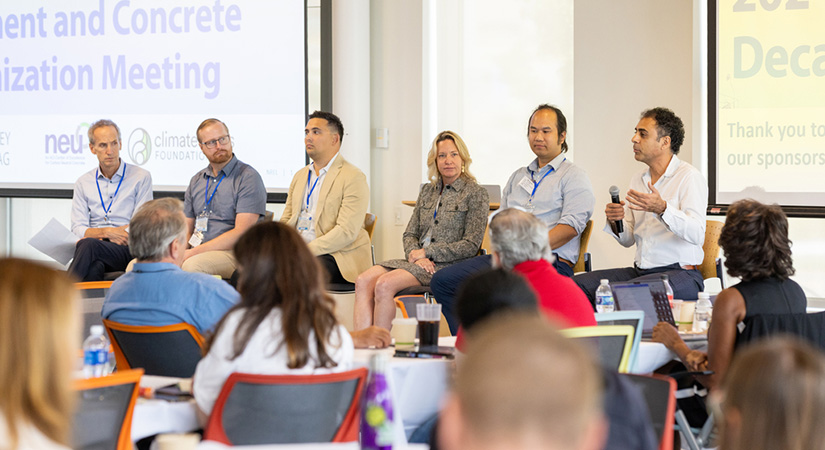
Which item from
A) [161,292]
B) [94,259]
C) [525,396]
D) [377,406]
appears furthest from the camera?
[94,259]

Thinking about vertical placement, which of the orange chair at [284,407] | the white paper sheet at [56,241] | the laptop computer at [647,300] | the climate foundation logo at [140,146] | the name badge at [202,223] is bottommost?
the orange chair at [284,407]

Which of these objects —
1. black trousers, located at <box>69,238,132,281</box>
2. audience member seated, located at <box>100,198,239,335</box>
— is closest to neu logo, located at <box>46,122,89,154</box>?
black trousers, located at <box>69,238,132,281</box>

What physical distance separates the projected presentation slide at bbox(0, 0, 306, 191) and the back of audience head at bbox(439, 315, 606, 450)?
642 cm

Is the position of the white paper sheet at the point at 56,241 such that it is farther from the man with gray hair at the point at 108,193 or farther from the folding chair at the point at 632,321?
the folding chair at the point at 632,321

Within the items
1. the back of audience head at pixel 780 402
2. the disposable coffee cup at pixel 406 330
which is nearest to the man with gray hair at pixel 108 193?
the disposable coffee cup at pixel 406 330

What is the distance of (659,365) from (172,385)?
175 cm

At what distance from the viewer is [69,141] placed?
7.82 m

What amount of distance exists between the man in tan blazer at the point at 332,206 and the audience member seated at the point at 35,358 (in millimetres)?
4217

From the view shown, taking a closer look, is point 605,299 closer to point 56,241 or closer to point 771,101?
point 771,101

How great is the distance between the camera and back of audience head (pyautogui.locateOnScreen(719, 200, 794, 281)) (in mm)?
2957

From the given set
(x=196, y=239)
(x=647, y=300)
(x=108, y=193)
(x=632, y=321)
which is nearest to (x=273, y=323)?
(x=632, y=321)

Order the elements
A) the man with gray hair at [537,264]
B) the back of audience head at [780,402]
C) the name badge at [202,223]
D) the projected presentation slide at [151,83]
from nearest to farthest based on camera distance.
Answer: the back of audience head at [780,402]
the man with gray hair at [537,264]
the name badge at [202,223]
the projected presentation slide at [151,83]

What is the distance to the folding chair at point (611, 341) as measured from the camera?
2.60 meters

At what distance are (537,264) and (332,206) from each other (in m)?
2.98
